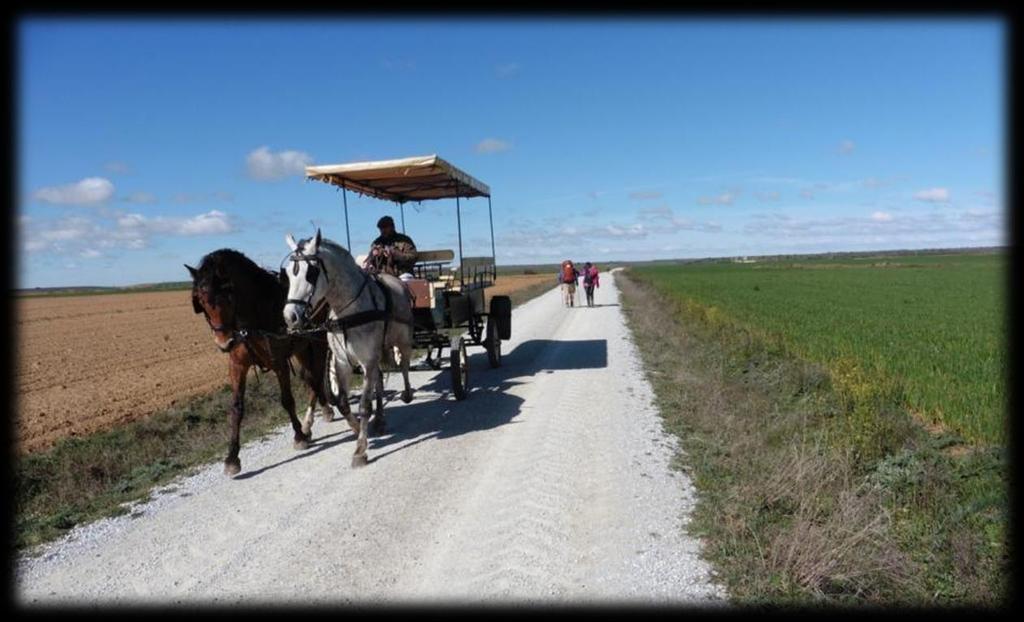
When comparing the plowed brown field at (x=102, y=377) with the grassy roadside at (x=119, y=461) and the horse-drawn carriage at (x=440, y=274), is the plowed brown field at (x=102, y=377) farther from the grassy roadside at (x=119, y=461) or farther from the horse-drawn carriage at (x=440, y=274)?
the horse-drawn carriage at (x=440, y=274)

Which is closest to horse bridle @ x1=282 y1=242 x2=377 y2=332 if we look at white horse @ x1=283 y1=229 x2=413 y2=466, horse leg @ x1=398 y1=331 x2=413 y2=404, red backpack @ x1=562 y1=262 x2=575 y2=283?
white horse @ x1=283 y1=229 x2=413 y2=466

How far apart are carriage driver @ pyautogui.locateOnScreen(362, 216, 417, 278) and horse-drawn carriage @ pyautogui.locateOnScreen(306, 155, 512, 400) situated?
14.7 inches

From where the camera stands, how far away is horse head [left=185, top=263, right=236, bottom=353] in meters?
6.13

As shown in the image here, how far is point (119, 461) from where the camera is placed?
6.98 meters

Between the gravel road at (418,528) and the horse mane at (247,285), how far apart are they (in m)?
1.53

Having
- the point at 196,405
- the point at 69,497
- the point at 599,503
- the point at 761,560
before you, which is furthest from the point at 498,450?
the point at 196,405

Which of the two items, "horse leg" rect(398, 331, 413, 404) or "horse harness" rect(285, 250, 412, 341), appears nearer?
"horse harness" rect(285, 250, 412, 341)

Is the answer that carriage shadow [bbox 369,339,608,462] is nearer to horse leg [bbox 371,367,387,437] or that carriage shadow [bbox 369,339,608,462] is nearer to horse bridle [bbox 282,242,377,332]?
horse leg [bbox 371,367,387,437]

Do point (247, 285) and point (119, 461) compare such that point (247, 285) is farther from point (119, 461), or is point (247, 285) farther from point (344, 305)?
point (119, 461)

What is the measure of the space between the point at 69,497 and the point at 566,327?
15.3 m

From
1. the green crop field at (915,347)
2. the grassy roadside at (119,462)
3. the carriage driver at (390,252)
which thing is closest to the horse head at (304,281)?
the grassy roadside at (119,462)

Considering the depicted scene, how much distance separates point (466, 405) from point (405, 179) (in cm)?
405

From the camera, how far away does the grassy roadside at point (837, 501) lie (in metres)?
3.68

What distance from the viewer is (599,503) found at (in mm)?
5203
